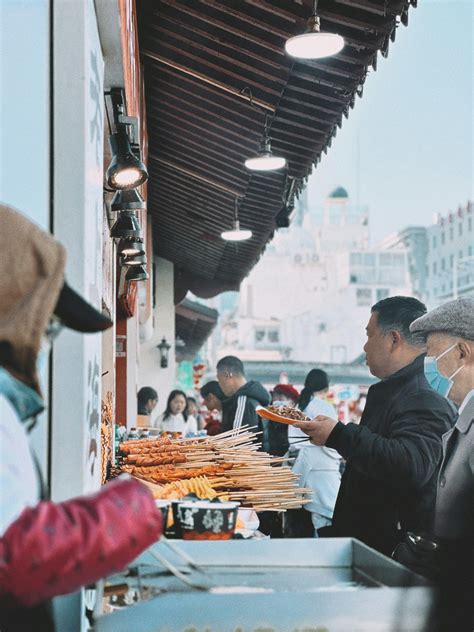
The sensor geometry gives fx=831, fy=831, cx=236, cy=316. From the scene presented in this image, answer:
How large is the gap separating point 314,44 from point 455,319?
2186 millimetres

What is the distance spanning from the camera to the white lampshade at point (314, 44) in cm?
484

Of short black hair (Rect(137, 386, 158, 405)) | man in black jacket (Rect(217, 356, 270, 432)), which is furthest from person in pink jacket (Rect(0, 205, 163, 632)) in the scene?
short black hair (Rect(137, 386, 158, 405))

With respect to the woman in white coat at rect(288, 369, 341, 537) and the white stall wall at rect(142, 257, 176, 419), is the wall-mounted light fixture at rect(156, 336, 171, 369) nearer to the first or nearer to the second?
the white stall wall at rect(142, 257, 176, 419)

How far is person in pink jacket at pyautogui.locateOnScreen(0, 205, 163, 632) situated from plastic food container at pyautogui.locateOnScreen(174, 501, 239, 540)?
32.0 inches

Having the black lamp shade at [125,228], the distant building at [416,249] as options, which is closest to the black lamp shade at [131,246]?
the black lamp shade at [125,228]

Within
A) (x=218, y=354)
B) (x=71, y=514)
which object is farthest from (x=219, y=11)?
(x=218, y=354)

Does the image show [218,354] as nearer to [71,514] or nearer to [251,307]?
[251,307]

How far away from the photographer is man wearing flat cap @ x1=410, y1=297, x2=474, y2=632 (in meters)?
3.05

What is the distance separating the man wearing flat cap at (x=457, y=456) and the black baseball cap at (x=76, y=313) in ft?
4.64

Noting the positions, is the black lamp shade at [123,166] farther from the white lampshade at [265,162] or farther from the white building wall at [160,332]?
the white building wall at [160,332]

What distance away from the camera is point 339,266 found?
8288 centimetres

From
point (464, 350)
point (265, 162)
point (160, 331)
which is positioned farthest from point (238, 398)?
point (160, 331)

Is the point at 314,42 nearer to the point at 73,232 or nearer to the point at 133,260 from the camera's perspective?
the point at 133,260

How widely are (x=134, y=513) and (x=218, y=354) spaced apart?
71.2 meters
